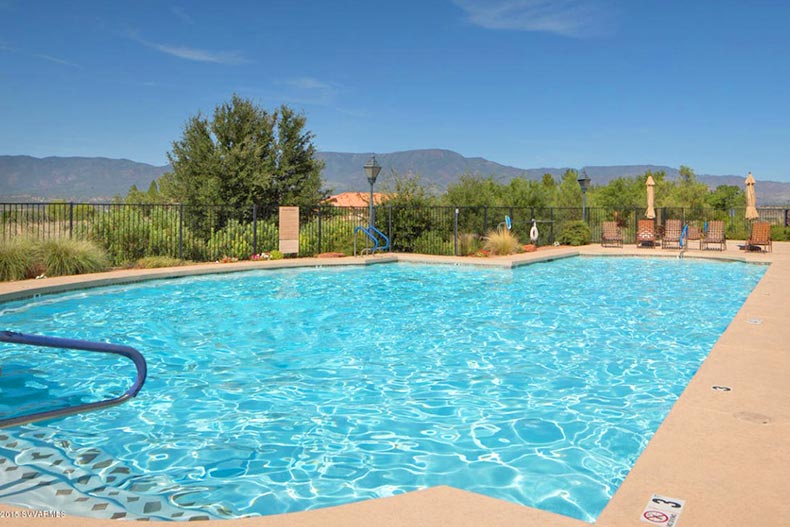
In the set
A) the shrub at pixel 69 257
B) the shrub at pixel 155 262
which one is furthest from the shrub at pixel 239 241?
the shrub at pixel 69 257

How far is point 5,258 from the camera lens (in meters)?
11.2

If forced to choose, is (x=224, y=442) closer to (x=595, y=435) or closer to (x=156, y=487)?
(x=156, y=487)

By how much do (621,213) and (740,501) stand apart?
27.2 metres

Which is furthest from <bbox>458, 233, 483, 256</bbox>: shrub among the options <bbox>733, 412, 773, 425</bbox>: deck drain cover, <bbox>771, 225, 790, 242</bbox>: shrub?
<bbox>733, 412, 773, 425</bbox>: deck drain cover

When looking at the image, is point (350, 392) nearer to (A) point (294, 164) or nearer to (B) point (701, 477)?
(B) point (701, 477)

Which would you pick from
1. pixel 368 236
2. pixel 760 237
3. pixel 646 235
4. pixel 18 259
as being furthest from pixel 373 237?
pixel 760 237

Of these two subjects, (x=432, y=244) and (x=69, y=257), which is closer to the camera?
(x=69, y=257)

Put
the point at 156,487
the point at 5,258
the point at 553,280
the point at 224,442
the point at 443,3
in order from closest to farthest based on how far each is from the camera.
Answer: the point at 156,487, the point at 224,442, the point at 5,258, the point at 553,280, the point at 443,3

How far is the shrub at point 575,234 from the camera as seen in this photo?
21.9 meters

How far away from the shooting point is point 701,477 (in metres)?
2.97

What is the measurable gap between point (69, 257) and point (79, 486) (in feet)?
32.5

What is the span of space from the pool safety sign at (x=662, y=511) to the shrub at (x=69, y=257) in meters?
12.2

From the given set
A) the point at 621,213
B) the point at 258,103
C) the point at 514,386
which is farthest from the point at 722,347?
the point at 258,103

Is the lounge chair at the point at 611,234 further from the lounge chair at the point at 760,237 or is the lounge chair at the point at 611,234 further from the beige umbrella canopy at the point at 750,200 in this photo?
the beige umbrella canopy at the point at 750,200
